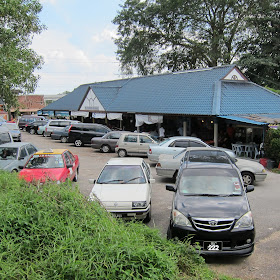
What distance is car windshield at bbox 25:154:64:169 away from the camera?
11164 mm

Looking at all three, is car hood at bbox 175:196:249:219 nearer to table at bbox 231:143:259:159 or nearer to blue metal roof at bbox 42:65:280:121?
table at bbox 231:143:259:159

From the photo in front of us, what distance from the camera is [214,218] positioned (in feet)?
20.7

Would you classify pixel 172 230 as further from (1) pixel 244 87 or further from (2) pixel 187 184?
(1) pixel 244 87

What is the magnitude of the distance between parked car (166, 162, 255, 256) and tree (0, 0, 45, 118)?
37.7ft

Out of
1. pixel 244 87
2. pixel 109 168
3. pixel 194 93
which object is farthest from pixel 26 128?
pixel 109 168

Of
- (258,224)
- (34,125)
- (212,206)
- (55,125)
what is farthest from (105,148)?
(34,125)

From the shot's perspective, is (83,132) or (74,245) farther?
(83,132)

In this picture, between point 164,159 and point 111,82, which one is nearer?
point 164,159

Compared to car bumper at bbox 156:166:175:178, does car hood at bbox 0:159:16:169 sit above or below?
above

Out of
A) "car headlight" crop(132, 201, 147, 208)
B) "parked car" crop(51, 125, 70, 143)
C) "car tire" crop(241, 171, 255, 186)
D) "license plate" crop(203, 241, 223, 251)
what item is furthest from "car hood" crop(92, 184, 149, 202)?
"parked car" crop(51, 125, 70, 143)

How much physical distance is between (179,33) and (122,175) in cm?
3652

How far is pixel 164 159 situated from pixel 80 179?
3751mm

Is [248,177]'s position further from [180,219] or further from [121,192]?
[180,219]

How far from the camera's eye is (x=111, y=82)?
3803 centimetres
